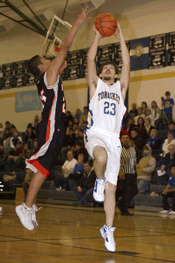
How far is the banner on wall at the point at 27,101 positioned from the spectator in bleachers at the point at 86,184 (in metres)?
9.82

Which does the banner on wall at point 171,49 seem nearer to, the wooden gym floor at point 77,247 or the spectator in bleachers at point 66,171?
the spectator in bleachers at point 66,171

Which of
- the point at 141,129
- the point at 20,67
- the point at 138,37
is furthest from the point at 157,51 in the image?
the point at 20,67

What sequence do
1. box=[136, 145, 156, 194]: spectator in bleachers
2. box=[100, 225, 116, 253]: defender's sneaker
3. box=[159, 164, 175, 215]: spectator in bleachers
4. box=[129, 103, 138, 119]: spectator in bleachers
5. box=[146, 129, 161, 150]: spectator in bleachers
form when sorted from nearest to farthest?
1. box=[100, 225, 116, 253]: defender's sneaker
2. box=[159, 164, 175, 215]: spectator in bleachers
3. box=[136, 145, 156, 194]: spectator in bleachers
4. box=[146, 129, 161, 150]: spectator in bleachers
5. box=[129, 103, 138, 119]: spectator in bleachers

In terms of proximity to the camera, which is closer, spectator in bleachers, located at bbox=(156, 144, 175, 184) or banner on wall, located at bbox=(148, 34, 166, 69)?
spectator in bleachers, located at bbox=(156, 144, 175, 184)

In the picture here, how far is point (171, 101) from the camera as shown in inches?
583

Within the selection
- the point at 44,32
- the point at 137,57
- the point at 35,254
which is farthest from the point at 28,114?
the point at 35,254

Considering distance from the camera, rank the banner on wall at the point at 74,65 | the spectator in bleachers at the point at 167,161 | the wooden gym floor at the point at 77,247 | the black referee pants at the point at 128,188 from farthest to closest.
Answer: the banner on wall at the point at 74,65 → the spectator in bleachers at the point at 167,161 → the black referee pants at the point at 128,188 → the wooden gym floor at the point at 77,247

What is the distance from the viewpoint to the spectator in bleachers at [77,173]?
11562 millimetres

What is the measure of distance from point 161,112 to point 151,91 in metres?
1.69

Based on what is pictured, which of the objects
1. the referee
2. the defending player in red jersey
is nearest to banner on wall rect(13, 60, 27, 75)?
the referee

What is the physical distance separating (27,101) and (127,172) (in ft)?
42.7

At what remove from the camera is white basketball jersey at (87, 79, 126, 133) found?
4125 mm

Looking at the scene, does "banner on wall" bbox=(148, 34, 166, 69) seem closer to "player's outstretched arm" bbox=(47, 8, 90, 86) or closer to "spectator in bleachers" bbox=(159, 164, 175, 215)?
"spectator in bleachers" bbox=(159, 164, 175, 215)

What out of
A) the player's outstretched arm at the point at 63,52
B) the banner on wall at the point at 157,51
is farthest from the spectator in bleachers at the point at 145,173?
the player's outstretched arm at the point at 63,52
